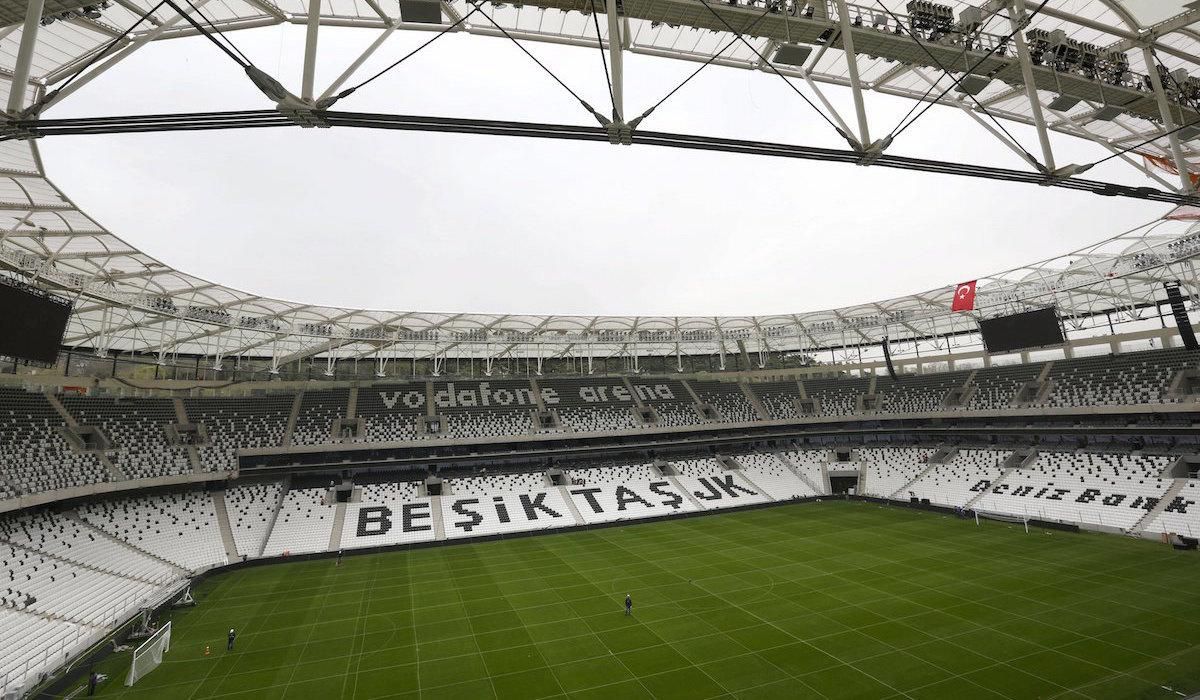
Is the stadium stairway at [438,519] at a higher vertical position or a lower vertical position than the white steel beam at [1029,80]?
lower

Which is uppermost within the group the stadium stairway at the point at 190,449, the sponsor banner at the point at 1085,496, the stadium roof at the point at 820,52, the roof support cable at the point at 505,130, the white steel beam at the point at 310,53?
the stadium roof at the point at 820,52

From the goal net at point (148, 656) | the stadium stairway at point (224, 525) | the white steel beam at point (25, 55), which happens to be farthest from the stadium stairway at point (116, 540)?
the white steel beam at point (25, 55)

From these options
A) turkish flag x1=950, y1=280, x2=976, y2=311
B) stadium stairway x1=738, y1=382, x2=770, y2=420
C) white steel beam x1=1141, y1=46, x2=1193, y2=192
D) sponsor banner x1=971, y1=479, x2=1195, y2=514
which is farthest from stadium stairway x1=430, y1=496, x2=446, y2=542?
sponsor banner x1=971, y1=479, x2=1195, y2=514

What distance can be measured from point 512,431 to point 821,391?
32.9m

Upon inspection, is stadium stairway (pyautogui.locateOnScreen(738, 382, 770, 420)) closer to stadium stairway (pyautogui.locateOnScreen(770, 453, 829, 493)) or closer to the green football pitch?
stadium stairway (pyautogui.locateOnScreen(770, 453, 829, 493))

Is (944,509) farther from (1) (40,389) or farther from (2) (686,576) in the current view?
(1) (40,389)

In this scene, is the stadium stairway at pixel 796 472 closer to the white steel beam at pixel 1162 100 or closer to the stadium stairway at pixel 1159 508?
the stadium stairway at pixel 1159 508

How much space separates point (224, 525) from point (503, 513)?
682 inches

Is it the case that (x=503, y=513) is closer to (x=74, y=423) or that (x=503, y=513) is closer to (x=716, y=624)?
(x=716, y=624)

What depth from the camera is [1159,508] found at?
3036 cm

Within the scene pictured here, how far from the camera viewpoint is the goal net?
16.1 meters

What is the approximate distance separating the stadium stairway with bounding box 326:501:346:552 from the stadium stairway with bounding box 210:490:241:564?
16.2 feet

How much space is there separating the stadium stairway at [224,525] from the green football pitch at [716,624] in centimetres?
207

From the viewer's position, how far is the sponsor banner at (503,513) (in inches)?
1438
